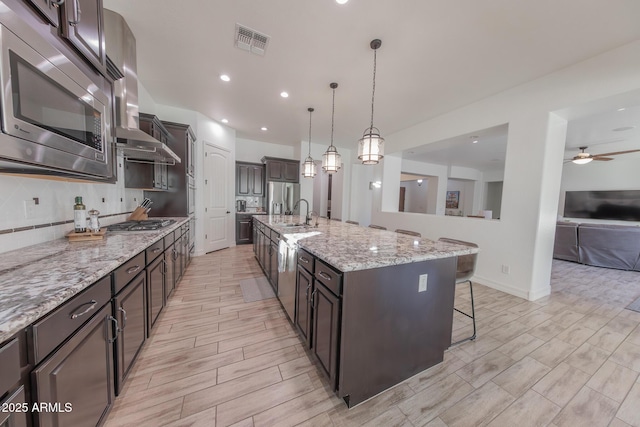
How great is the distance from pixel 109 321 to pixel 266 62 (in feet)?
9.20

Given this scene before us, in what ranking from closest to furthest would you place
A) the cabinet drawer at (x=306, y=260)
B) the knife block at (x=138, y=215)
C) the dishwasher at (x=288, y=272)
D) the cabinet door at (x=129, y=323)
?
the cabinet door at (x=129, y=323), the cabinet drawer at (x=306, y=260), the dishwasher at (x=288, y=272), the knife block at (x=138, y=215)

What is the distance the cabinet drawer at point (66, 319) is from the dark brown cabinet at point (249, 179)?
4730 mm

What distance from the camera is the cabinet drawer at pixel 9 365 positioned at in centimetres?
57

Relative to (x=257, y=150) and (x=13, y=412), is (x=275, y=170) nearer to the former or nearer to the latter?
(x=257, y=150)

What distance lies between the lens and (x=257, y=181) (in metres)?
5.79

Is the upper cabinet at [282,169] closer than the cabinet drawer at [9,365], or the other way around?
the cabinet drawer at [9,365]

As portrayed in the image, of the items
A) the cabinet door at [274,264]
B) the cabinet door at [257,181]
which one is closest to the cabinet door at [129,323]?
the cabinet door at [274,264]

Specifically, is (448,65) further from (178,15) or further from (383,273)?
(178,15)

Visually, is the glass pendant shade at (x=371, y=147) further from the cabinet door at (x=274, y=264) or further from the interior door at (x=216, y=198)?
the interior door at (x=216, y=198)

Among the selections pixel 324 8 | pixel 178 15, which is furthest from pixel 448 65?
pixel 178 15

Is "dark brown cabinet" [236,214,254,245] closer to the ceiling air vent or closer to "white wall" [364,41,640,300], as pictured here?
the ceiling air vent

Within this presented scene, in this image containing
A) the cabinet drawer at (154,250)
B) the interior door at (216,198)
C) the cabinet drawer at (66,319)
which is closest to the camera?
the cabinet drawer at (66,319)

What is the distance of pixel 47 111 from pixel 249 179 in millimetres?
4742

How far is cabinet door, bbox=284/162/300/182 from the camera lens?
5832 millimetres
